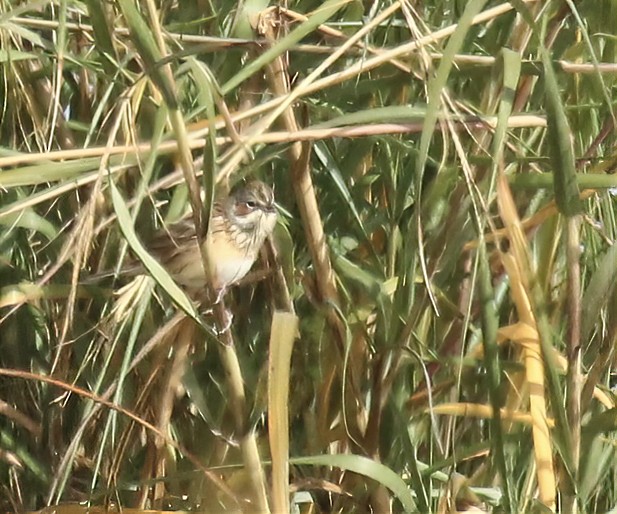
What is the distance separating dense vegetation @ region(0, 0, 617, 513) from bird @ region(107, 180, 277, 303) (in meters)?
0.03

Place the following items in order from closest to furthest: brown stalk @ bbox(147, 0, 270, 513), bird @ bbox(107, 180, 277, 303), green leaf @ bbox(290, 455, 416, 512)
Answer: brown stalk @ bbox(147, 0, 270, 513) → green leaf @ bbox(290, 455, 416, 512) → bird @ bbox(107, 180, 277, 303)

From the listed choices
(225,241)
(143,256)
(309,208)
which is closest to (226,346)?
(143,256)

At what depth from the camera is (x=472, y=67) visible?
1.16m

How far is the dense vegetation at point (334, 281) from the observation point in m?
1.06

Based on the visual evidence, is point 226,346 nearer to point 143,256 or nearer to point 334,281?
point 143,256

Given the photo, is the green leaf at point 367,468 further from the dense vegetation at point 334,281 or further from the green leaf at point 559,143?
the green leaf at point 559,143

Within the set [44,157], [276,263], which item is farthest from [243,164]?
[44,157]

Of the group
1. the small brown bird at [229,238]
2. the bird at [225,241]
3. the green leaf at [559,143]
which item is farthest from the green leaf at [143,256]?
the green leaf at [559,143]

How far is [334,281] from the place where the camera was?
1208mm

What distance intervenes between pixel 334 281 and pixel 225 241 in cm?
60

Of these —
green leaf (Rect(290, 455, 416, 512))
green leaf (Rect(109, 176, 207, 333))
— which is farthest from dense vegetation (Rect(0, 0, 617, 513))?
green leaf (Rect(109, 176, 207, 333))

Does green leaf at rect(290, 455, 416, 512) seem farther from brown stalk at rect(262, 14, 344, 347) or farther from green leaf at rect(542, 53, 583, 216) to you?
green leaf at rect(542, 53, 583, 216)

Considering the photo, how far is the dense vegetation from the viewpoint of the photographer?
106 cm

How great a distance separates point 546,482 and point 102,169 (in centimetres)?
56
